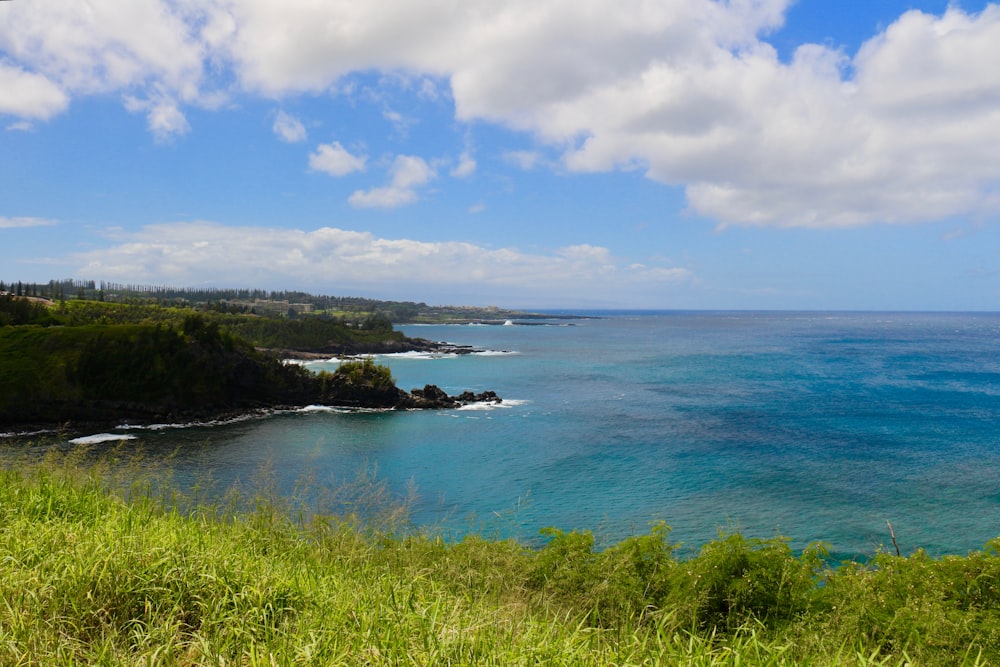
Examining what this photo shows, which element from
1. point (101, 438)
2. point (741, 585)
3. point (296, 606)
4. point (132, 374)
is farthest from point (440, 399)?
point (296, 606)

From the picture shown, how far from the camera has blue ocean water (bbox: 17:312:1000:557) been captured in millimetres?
24078

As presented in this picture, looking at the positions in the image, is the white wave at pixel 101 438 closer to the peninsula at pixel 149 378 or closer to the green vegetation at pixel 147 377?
the peninsula at pixel 149 378

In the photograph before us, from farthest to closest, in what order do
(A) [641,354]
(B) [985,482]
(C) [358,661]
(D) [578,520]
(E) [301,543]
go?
(A) [641,354] < (B) [985,482] < (D) [578,520] < (E) [301,543] < (C) [358,661]

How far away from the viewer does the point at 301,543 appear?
21.5ft

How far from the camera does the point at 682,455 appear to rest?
3484 cm

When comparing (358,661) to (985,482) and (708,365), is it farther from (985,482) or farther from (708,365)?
(708,365)

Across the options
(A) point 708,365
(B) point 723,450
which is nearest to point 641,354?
(A) point 708,365

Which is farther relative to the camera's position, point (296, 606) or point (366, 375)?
point (366, 375)

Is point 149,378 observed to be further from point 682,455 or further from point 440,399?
point 682,455

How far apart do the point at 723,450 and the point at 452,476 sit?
18370mm

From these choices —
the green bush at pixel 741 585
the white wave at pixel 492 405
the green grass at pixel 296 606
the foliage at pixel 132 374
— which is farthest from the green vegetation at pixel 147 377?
the green bush at pixel 741 585

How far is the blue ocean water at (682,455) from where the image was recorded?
24.1m

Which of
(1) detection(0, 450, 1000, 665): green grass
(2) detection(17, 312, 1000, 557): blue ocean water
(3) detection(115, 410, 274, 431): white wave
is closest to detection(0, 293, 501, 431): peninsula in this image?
(3) detection(115, 410, 274, 431): white wave

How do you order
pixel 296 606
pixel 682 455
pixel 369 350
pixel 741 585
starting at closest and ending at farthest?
pixel 296 606, pixel 741 585, pixel 682 455, pixel 369 350
